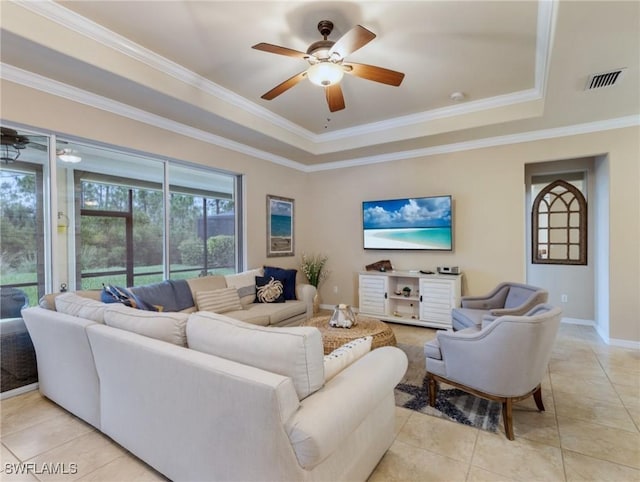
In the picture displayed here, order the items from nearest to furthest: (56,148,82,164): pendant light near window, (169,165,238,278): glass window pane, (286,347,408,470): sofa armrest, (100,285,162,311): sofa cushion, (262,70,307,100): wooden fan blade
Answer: (286,347,408,470): sofa armrest < (262,70,307,100): wooden fan blade < (100,285,162,311): sofa cushion < (56,148,82,164): pendant light near window < (169,165,238,278): glass window pane

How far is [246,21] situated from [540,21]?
228 cm

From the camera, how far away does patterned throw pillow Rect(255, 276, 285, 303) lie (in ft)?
14.4

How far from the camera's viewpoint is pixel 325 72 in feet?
8.43

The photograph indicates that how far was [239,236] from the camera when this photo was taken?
197 inches

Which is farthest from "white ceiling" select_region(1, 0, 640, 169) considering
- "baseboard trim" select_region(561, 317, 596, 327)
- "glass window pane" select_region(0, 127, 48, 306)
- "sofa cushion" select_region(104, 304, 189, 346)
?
"baseboard trim" select_region(561, 317, 596, 327)

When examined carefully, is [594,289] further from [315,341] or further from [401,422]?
[315,341]

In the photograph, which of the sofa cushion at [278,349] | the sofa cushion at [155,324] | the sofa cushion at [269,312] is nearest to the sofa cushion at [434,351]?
the sofa cushion at [278,349]

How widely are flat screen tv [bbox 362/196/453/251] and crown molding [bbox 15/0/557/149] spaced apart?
117 centimetres

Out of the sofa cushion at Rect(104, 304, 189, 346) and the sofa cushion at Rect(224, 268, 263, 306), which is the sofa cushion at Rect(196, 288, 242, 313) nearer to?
the sofa cushion at Rect(224, 268, 263, 306)

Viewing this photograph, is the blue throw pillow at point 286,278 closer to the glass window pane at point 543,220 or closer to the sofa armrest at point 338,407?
the sofa armrest at point 338,407

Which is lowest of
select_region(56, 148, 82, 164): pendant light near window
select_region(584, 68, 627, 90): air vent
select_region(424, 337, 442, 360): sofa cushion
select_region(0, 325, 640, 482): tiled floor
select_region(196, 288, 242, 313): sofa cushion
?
select_region(0, 325, 640, 482): tiled floor

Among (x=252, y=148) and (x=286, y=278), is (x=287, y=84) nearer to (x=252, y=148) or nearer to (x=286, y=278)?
(x=252, y=148)

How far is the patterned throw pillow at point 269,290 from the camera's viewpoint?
439 cm

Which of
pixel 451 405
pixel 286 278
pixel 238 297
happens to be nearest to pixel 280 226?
pixel 286 278
